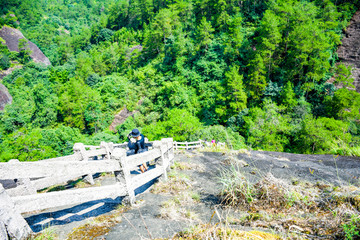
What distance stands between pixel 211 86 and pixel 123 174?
35.1 m

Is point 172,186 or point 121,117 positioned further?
point 121,117

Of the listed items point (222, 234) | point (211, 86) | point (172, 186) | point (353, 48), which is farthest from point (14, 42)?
point (353, 48)

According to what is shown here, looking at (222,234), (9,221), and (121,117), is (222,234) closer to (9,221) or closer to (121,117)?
(9,221)

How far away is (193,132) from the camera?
85.8 feet

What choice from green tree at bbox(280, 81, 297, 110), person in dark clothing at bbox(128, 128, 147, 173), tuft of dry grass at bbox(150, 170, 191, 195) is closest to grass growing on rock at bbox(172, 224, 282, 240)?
tuft of dry grass at bbox(150, 170, 191, 195)

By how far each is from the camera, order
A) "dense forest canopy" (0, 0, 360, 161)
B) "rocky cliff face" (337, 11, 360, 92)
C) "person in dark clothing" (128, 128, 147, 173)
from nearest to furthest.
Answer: "person in dark clothing" (128, 128, 147, 173) → "dense forest canopy" (0, 0, 360, 161) → "rocky cliff face" (337, 11, 360, 92)

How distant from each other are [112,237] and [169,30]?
4890 cm

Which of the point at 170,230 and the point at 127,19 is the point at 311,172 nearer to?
the point at 170,230

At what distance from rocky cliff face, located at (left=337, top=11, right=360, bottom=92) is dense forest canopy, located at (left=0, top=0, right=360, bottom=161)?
5.72ft

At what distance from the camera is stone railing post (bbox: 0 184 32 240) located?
2.25 m

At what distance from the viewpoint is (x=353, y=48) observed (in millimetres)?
32656

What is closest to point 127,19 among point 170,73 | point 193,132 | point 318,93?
point 170,73

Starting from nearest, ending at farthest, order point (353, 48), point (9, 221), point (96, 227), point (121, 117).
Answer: point (9, 221) < point (96, 227) < point (353, 48) < point (121, 117)

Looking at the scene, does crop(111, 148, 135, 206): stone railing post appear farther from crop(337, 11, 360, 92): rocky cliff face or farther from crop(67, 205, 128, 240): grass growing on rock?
crop(337, 11, 360, 92): rocky cliff face
